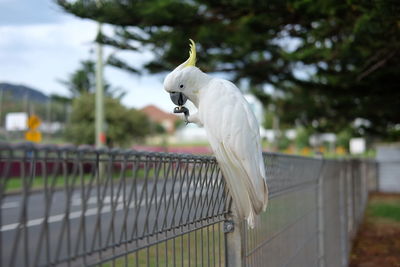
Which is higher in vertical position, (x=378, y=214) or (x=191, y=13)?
(x=191, y=13)

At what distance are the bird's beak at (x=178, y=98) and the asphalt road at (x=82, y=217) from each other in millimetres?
664

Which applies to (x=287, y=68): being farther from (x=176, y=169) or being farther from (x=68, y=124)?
(x=68, y=124)

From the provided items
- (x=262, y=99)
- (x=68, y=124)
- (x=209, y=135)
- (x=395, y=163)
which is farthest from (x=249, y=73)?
(x=68, y=124)

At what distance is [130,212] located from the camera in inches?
70.4

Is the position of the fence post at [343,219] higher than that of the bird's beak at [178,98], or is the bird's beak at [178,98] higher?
the bird's beak at [178,98]

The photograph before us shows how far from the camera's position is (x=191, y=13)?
8977 mm

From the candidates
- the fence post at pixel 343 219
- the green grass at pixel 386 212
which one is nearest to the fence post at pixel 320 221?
the fence post at pixel 343 219

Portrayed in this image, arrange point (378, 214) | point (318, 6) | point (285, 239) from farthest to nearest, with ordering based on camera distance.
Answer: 1. point (378, 214)
2. point (318, 6)
3. point (285, 239)

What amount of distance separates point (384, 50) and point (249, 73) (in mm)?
3533

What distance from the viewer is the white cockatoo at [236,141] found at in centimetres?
230

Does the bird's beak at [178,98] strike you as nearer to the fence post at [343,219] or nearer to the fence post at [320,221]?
the fence post at [320,221]

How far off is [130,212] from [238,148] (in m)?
0.66

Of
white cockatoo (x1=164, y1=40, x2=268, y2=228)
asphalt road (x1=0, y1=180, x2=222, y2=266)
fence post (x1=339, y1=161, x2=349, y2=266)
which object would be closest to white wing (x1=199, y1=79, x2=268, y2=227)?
white cockatoo (x1=164, y1=40, x2=268, y2=228)

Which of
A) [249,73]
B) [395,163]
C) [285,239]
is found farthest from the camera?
[395,163]
